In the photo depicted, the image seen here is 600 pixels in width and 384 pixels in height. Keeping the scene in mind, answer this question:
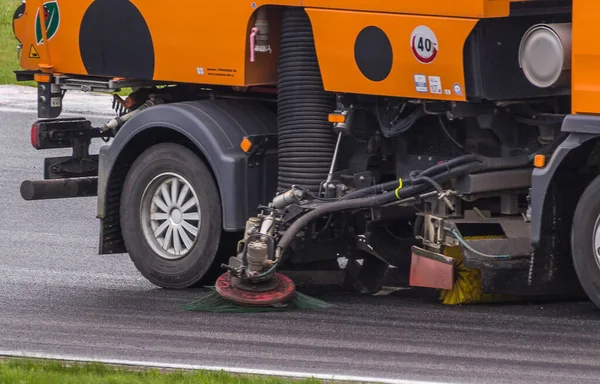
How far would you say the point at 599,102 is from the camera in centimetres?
816

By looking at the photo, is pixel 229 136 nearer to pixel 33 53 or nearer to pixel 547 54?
pixel 33 53

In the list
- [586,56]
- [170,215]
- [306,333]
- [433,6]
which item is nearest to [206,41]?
[170,215]

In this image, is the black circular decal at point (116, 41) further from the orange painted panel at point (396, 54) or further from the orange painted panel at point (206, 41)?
the orange painted panel at point (396, 54)

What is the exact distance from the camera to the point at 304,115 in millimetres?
9586

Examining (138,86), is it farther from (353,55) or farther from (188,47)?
(353,55)

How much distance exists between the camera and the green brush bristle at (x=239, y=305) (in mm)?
9414

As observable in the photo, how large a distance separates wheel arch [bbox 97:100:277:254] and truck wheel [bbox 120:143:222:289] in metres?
0.12

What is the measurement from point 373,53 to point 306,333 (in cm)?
166

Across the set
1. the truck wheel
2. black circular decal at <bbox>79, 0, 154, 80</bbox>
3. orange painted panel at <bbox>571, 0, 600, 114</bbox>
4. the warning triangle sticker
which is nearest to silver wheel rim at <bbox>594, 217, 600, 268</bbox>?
orange painted panel at <bbox>571, 0, 600, 114</bbox>

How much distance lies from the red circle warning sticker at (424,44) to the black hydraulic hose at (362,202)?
67cm

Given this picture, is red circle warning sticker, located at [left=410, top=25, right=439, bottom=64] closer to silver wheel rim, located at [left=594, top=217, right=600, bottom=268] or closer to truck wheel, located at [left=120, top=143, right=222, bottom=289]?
silver wheel rim, located at [left=594, top=217, right=600, bottom=268]

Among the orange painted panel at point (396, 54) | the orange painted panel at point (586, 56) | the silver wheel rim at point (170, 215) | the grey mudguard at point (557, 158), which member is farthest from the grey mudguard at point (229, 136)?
the orange painted panel at point (586, 56)

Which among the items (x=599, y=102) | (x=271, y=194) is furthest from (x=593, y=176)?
(x=271, y=194)

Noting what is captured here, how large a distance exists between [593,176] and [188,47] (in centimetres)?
282
